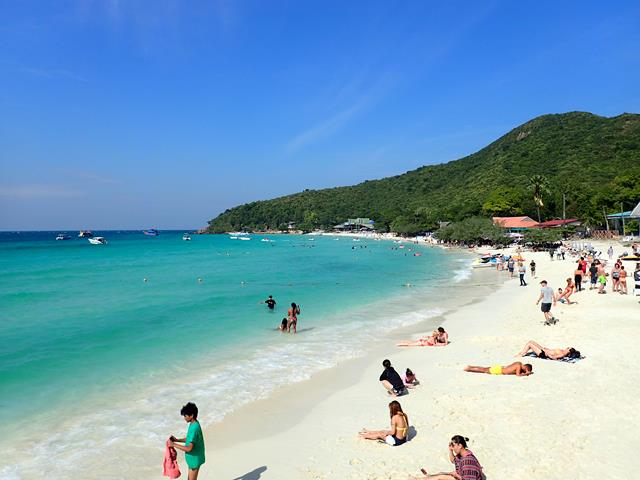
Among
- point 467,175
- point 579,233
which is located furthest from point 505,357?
point 467,175

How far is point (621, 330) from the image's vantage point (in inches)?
523

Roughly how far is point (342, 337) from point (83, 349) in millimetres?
8657

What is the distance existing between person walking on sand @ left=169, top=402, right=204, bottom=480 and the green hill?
7458 centimetres

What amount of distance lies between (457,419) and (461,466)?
220cm

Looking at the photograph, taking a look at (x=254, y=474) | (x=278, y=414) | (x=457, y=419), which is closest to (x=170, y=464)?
(x=254, y=474)

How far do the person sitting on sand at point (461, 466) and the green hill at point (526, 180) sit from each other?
7227 centimetres

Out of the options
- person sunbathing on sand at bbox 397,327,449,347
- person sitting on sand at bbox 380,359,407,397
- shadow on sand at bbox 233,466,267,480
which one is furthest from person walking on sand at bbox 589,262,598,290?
shadow on sand at bbox 233,466,267,480

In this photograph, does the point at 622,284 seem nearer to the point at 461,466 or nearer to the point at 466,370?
the point at 466,370

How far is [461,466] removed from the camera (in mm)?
5809

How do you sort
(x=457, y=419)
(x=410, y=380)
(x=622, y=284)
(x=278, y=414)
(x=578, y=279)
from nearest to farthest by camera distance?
(x=457, y=419), (x=278, y=414), (x=410, y=380), (x=622, y=284), (x=578, y=279)

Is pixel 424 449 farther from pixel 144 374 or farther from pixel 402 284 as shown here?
pixel 402 284

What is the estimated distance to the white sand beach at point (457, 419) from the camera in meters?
6.45

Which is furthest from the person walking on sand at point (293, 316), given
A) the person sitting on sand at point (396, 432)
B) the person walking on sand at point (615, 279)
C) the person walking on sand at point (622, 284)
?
the person walking on sand at point (622, 284)

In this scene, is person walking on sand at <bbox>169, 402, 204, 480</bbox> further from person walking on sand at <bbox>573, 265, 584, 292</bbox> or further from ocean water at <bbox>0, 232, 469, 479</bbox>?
person walking on sand at <bbox>573, 265, 584, 292</bbox>
